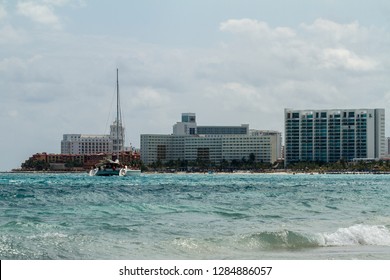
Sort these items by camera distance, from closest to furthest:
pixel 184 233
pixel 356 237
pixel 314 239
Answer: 1. pixel 314 239
2. pixel 356 237
3. pixel 184 233

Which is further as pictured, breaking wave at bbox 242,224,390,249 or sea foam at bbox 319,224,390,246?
sea foam at bbox 319,224,390,246

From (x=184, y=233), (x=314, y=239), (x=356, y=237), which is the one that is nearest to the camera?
(x=314, y=239)

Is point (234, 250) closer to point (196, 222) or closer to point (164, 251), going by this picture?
point (164, 251)

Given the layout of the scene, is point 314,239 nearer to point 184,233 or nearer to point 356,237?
point 356,237

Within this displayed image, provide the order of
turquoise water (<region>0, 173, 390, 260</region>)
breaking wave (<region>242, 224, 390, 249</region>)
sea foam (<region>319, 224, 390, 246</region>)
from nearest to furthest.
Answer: turquoise water (<region>0, 173, 390, 260</region>)
breaking wave (<region>242, 224, 390, 249</region>)
sea foam (<region>319, 224, 390, 246</region>)

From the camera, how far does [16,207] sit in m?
33.3

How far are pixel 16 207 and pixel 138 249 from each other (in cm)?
1438

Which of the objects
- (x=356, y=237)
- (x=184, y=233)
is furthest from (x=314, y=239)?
(x=184, y=233)

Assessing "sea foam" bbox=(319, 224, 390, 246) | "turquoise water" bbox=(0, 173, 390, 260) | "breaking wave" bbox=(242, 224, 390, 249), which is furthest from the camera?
"sea foam" bbox=(319, 224, 390, 246)

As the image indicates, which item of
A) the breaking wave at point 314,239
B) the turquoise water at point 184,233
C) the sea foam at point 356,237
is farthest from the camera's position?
the sea foam at point 356,237

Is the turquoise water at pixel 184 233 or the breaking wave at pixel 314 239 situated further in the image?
the breaking wave at pixel 314 239

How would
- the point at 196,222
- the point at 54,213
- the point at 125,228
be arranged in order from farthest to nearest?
1. the point at 54,213
2. the point at 196,222
3. the point at 125,228

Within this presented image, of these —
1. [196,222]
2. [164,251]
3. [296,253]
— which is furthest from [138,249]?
[196,222]

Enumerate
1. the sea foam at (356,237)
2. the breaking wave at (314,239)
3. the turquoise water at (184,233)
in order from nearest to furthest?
the turquoise water at (184,233) < the breaking wave at (314,239) < the sea foam at (356,237)
